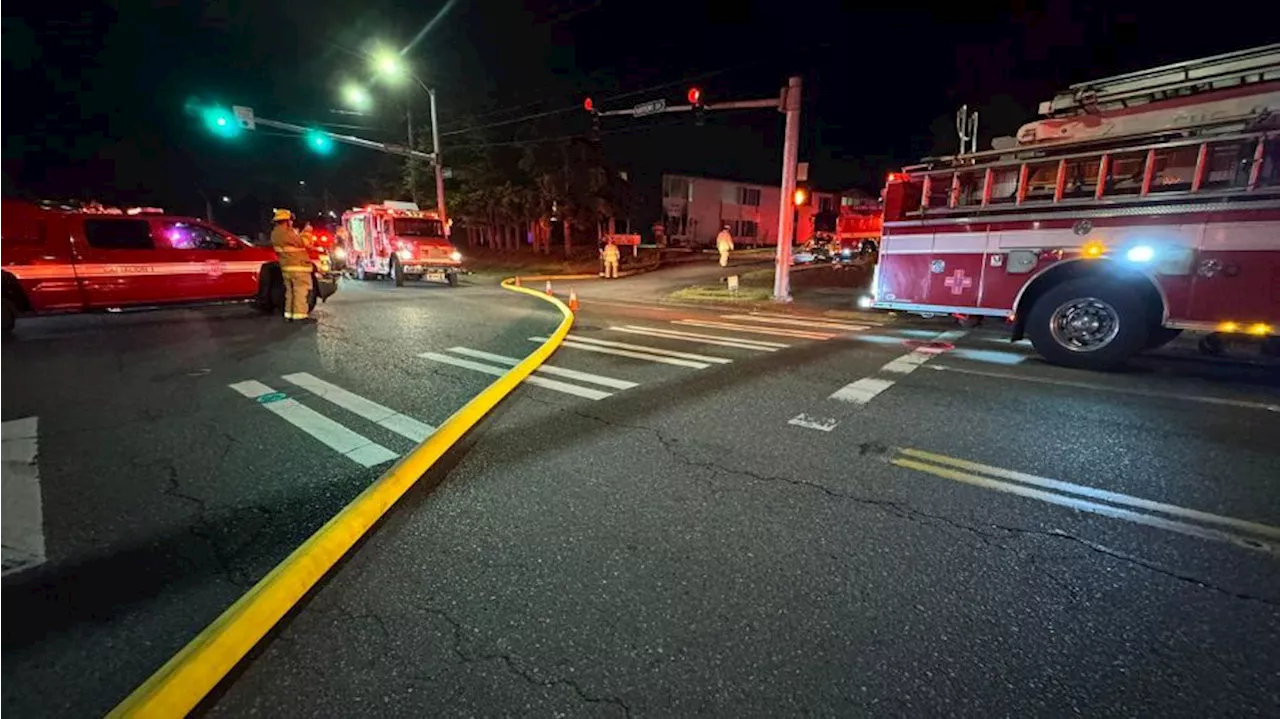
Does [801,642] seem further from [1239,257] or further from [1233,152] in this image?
[1233,152]

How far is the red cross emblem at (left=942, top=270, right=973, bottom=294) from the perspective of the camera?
791 cm

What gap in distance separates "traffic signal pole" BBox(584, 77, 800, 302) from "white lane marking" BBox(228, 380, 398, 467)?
10861mm

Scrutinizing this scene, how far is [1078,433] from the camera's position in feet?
14.8

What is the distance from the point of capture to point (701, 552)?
2.80m

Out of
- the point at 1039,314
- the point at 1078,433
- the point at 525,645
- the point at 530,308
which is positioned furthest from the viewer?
the point at 530,308

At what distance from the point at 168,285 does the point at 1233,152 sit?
50.2 feet

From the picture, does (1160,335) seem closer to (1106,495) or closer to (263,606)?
(1106,495)

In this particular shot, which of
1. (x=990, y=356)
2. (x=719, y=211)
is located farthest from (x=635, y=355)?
(x=719, y=211)

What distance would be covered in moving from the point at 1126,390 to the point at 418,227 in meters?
19.1

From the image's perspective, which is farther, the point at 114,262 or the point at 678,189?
the point at 678,189

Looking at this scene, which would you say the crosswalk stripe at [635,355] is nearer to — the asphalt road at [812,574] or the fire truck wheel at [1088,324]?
the asphalt road at [812,574]

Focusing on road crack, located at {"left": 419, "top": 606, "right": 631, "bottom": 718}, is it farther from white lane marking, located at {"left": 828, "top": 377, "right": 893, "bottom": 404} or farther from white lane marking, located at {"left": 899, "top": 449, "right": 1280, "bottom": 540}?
white lane marking, located at {"left": 828, "top": 377, "right": 893, "bottom": 404}

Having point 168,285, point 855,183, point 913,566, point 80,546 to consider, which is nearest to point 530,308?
point 168,285

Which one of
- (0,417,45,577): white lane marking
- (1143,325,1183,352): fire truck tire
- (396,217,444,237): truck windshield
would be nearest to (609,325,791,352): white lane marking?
(1143,325,1183,352): fire truck tire
